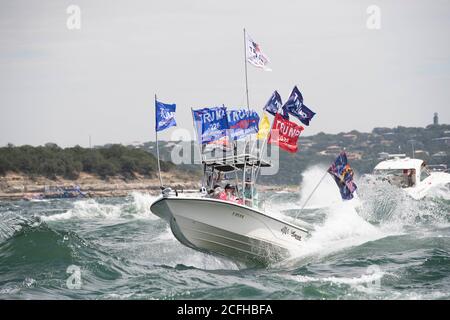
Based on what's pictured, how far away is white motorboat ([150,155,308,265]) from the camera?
21281mm

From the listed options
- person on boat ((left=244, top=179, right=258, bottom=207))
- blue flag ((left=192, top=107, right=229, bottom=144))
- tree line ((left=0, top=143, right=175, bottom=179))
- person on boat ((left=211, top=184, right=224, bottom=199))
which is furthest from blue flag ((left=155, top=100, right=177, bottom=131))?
tree line ((left=0, top=143, right=175, bottom=179))

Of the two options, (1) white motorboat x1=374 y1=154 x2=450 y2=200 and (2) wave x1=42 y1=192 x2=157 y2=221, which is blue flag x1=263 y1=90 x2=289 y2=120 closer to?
(2) wave x1=42 y1=192 x2=157 y2=221

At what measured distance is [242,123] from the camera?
2262 cm

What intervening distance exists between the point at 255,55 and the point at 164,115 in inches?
216

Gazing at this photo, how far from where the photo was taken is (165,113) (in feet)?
70.4

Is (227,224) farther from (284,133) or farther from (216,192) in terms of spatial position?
(284,133)

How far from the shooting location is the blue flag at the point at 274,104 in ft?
78.6

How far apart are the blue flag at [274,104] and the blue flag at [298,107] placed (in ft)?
1.57

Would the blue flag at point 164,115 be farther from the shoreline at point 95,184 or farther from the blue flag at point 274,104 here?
the shoreline at point 95,184

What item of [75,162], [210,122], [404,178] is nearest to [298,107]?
[210,122]

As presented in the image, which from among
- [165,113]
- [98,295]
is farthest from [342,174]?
[98,295]

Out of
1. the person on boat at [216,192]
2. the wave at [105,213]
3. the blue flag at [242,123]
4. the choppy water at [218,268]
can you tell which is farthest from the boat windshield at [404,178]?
the person on boat at [216,192]
